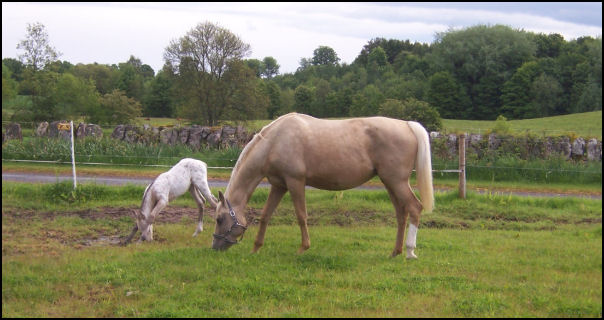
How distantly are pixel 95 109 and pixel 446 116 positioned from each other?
3123 centimetres

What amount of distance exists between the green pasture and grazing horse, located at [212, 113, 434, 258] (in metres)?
0.57

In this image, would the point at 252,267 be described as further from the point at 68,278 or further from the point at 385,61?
the point at 385,61

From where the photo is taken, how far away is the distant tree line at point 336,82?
33906 mm

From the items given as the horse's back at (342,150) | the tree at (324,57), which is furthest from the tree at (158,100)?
the horse's back at (342,150)

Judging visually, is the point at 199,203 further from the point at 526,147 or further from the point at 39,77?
the point at 39,77

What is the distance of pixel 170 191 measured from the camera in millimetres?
8727

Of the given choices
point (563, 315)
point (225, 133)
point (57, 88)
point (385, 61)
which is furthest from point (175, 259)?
point (385, 61)

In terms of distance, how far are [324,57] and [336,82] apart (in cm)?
1250

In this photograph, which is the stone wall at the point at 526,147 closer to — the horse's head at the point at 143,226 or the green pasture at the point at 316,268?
the green pasture at the point at 316,268

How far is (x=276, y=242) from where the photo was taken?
25.9 ft

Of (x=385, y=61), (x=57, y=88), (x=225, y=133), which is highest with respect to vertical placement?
(x=385, y=61)

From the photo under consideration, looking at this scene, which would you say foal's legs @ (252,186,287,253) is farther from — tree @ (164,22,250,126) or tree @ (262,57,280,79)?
tree @ (262,57,280,79)

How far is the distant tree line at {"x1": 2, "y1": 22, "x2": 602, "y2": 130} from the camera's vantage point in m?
33.9

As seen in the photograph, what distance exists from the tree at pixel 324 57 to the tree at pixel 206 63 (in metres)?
20.0
